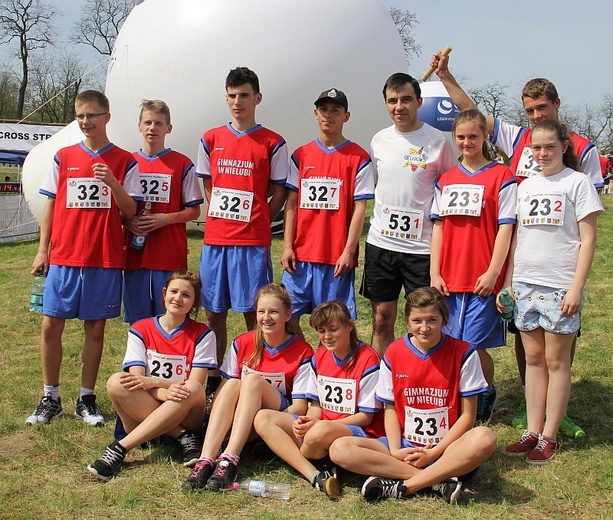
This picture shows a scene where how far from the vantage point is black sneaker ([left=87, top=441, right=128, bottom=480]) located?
10.6 feet

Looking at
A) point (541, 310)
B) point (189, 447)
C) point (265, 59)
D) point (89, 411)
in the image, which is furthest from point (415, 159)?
point (265, 59)

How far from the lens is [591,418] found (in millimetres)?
4086

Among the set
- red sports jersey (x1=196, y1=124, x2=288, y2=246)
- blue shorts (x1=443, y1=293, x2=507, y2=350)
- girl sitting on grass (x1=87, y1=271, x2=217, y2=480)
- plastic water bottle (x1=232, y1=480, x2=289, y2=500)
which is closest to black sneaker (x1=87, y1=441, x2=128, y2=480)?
girl sitting on grass (x1=87, y1=271, x2=217, y2=480)

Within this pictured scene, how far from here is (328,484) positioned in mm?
3014

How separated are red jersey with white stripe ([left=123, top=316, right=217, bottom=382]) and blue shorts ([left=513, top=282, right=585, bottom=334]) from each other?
159 cm

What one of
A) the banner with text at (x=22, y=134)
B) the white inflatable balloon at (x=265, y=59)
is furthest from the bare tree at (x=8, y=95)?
the white inflatable balloon at (x=265, y=59)

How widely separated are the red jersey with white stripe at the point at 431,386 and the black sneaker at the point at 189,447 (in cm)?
96

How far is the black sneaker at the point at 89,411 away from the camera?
398cm

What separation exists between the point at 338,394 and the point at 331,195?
1.18 meters

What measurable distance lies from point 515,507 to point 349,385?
92 cm

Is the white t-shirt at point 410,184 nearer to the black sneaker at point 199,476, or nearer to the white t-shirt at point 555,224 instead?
the white t-shirt at point 555,224

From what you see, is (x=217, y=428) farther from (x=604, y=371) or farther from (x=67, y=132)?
(x=67, y=132)

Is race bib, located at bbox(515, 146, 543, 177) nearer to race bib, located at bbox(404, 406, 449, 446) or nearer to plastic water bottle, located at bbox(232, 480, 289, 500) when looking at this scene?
race bib, located at bbox(404, 406, 449, 446)

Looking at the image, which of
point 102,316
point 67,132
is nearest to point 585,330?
point 102,316
